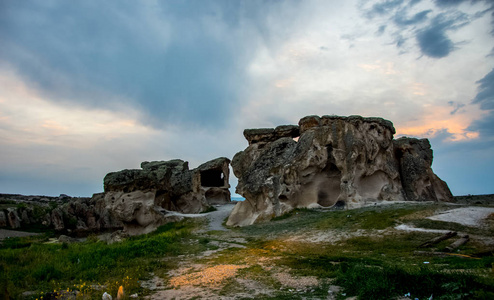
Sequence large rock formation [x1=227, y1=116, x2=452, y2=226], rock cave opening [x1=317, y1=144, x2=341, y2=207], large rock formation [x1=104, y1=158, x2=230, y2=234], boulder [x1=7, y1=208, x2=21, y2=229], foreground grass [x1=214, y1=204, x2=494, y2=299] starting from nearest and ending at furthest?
1. foreground grass [x1=214, y1=204, x2=494, y2=299]
2. large rock formation [x1=227, y1=116, x2=452, y2=226]
3. rock cave opening [x1=317, y1=144, x2=341, y2=207]
4. large rock formation [x1=104, y1=158, x2=230, y2=234]
5. boulder [x1=7, y1=208, x2=21, y2=229]

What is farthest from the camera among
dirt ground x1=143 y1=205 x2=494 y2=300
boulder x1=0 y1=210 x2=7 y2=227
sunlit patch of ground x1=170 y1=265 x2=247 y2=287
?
boulder x1=0 y1=210 x2=7 y2=227

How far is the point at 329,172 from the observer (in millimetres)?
26328

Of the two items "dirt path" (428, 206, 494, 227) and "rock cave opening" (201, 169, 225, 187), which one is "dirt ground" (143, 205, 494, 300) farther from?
"rock cave opening" (201, 169, 225, 187)

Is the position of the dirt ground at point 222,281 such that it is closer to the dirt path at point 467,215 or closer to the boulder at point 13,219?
the dirt path at point 467,215

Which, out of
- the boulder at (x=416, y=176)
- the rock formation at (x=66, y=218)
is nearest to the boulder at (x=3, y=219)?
the rock formation at (x=66, y=218)

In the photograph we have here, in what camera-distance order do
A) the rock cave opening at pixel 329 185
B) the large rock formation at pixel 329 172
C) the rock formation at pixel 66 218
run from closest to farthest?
the large rock formation at pixel 329 172 → the rock cave opening at pixel 329 185 → the rock formation at pixel 66 218

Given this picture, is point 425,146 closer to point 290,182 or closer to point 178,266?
point 290,182

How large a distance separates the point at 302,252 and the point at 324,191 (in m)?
13.8

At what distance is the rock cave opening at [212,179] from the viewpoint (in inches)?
1806

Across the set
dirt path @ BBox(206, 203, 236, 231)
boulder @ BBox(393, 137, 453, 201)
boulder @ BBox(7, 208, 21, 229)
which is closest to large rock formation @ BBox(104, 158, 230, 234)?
dirt path @ BBox(206, 203, 236, 231)

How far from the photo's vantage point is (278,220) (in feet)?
78.3

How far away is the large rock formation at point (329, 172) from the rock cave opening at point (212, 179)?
57.0 feet

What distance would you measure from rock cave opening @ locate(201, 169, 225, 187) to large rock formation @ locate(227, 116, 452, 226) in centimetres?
1737

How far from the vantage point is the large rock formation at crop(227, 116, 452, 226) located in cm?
2502
